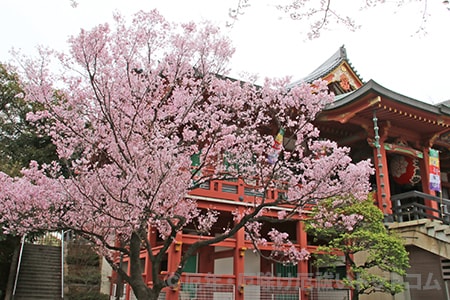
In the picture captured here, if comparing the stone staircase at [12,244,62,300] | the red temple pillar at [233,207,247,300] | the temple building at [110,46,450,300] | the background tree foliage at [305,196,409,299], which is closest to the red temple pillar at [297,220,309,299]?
the temple building at [110,46,450,300]

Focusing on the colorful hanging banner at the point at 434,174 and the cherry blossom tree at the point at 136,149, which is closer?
the cherry blossom tree at the point at 136,149

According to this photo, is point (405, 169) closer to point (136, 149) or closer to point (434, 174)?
point (434, 174)

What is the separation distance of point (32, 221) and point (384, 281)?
24.5 feet

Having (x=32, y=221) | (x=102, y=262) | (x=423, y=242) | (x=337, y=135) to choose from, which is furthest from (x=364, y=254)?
(x=102, y=262)

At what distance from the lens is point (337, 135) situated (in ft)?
44.7

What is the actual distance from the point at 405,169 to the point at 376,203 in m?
2.29

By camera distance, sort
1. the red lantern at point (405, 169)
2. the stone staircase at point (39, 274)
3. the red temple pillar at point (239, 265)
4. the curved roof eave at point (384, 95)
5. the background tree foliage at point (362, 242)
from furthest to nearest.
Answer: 1. the stone staircase at point (39, 274)
2. the red lantern at point (405, 169)
3. the curved roof eave at point (384, 95)
4. the red temple pillar at point (239, 265)
5. the background tree foliage at point (362, 242)

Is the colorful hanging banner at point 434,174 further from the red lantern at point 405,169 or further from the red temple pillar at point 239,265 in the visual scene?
the red temple pillar at point 239,265

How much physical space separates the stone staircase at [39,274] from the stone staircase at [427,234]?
38.2 ft

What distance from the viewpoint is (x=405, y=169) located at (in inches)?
525

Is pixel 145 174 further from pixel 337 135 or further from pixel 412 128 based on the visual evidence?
pixel 412 128

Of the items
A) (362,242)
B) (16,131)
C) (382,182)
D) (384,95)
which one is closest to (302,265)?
(362,242)

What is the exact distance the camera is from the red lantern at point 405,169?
43.2 feet

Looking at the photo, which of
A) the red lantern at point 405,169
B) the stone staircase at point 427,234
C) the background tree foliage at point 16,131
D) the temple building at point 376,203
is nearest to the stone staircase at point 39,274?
the temple building at point 376,203
